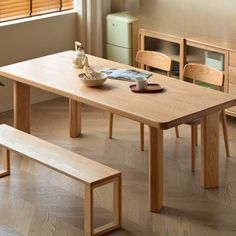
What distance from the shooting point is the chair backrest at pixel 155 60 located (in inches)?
234

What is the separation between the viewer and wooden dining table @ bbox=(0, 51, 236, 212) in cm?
470

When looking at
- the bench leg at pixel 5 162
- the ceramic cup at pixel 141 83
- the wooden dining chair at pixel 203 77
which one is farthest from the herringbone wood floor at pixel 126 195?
the ceramic cup at pixel 141 83

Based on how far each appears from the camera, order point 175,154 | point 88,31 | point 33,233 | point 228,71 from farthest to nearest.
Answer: point 88,31, point 228,71, point 175,154, point 33,233

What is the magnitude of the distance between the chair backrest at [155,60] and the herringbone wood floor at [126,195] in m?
0.58

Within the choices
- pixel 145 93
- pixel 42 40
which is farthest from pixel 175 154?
pixel 42 40

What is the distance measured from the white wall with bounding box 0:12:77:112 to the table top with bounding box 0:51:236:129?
994 mm

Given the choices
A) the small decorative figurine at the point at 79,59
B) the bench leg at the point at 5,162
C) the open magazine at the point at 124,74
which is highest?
the small decorative figurine at the point at 79,59

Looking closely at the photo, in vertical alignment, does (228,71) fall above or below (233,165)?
above

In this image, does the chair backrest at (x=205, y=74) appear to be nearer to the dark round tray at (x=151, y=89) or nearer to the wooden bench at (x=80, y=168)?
the dark round tray at (x=151, y=89)

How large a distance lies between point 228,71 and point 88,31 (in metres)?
1.58

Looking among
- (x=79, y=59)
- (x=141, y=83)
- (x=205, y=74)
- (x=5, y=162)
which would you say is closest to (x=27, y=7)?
(x=79, y=59)

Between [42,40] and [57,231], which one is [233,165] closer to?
[57,231]

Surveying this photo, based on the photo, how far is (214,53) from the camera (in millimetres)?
Answer: 6465

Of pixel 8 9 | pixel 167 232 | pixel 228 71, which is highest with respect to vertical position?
pixel 8 9
